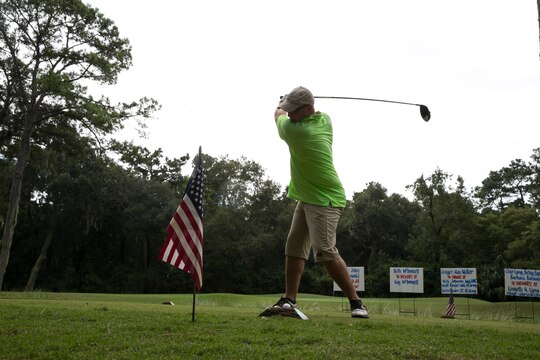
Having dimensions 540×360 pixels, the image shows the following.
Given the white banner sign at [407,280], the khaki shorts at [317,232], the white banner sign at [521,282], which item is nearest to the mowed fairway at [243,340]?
the khaki shorts at [317,232]

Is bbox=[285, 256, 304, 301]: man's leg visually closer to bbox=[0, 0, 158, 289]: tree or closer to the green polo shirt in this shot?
the green polo shirt

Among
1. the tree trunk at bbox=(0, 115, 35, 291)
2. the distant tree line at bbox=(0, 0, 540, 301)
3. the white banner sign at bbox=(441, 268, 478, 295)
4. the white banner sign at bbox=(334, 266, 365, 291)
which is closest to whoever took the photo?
the white banner sign at bbox=(441, 268, 478, 295)

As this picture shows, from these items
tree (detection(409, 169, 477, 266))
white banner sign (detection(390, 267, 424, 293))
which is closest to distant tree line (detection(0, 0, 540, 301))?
tree (detection(409, 169, 477, 266))

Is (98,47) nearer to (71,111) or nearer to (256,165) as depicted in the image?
(71,111)

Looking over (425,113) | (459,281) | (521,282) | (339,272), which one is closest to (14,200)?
(459,281)

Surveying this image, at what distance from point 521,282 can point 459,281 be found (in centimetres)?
194

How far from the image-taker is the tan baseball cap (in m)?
5.12

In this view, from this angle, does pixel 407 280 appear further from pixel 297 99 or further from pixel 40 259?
pixel 40 259

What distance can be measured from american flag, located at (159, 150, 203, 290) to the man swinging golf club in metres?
0.86

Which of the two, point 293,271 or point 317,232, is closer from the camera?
point 317,232

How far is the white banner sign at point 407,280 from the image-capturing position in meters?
17.9

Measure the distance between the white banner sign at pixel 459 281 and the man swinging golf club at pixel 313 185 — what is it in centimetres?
1258

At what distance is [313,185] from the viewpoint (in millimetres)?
5203

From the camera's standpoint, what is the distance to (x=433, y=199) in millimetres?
46156
